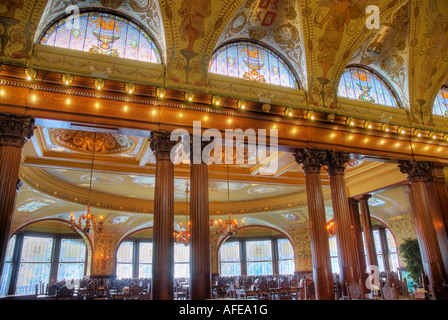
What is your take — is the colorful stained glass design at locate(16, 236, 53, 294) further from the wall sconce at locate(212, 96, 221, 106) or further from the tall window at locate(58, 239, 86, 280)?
the wall sconce at locate(212, 96, 221, 106)

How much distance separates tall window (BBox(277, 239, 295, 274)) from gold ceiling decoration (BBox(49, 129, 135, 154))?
15.3 meters

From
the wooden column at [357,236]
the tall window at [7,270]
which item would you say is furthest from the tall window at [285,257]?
the tall window at [7,270]

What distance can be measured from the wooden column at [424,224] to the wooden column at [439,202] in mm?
153

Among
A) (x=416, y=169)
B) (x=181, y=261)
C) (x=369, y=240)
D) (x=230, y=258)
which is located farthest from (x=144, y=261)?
(x=416, y=169)

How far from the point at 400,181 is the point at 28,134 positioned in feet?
44.9

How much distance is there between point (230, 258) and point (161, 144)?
17338 mm

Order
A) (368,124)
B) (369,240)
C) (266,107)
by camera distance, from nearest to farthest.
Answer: (266,107) < (368,124) < (369,240)

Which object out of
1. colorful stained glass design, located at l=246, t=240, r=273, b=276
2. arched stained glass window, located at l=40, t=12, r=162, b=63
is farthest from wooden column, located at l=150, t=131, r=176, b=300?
colorful stained glass design, located at l=246, t=240, r=273, b=276

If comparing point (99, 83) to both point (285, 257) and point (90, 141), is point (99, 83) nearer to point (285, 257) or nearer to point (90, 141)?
point (90, 141)

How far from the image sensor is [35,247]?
63.9 ft

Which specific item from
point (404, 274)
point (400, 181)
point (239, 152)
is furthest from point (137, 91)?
point (404, 274)

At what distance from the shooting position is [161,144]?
28.8 ft

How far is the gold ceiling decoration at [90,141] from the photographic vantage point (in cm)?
1177
